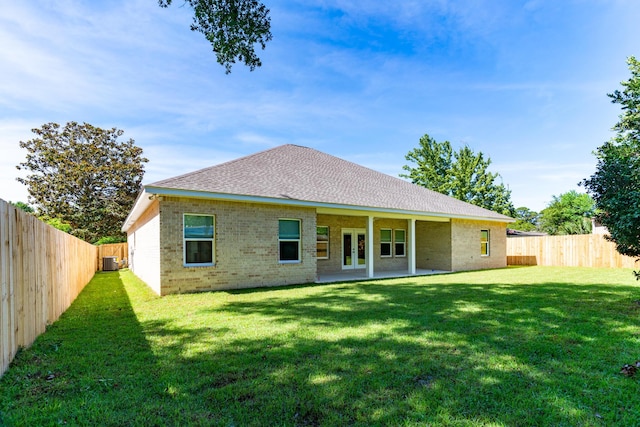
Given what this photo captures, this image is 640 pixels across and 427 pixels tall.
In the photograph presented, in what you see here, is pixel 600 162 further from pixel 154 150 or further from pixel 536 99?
pixel 154 150

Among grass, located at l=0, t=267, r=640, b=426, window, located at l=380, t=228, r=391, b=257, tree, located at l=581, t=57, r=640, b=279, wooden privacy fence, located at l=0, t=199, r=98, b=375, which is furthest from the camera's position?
window, located at l=380, t=228, r=391, b=257

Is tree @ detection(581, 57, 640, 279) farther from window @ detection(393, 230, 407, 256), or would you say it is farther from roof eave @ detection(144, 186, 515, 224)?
window @ detection(393, 230, 407, 256)

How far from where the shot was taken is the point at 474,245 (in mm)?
18812

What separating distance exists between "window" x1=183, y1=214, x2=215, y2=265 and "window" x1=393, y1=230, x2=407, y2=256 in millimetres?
10774

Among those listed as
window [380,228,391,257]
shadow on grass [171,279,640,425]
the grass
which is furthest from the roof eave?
shadow on grass [171,279,640,425]

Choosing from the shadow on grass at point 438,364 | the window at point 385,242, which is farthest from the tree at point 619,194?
the window at point 385,242

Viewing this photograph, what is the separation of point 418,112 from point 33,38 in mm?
21924

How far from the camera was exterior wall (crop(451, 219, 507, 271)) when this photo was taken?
17.9 metres

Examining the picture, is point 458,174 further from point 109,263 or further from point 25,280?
point 25,280

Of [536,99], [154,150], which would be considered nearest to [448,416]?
[536,99]

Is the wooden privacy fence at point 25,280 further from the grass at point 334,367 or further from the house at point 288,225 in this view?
the house at point 288,225

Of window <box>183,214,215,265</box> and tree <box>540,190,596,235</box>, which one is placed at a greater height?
tree <box>540,190,596,235</box>

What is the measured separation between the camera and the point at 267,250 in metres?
11.9

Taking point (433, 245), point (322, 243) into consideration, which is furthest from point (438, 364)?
point (433, 245)
